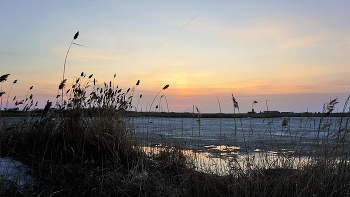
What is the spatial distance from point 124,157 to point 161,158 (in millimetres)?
1184

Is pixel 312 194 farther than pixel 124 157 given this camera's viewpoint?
No

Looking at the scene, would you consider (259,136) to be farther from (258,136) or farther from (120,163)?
(120,163)

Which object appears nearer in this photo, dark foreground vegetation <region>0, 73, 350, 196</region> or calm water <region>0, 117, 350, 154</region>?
dark foreground vegetation <region>0, 73, 350, 196</region>

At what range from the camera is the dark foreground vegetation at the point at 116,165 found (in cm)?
462

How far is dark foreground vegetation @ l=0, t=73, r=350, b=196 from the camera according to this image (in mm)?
4617

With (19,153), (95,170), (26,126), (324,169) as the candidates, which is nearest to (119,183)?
(95,170)

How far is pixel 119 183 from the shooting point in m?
4.95

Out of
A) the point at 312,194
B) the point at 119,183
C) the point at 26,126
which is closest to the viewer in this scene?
the point at 312,194

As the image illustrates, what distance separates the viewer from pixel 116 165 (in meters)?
5.36

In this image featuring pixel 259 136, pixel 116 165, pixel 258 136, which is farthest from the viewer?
pixel 258 136

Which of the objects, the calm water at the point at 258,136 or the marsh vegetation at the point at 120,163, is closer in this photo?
the marsh vegetation at the point at 120,163

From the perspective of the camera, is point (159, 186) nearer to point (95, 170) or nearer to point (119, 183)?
point (119, 183)

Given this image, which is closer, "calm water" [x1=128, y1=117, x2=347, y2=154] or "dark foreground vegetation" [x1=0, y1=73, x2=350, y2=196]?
"dark foreground vegetation" [x1=0, y1=73, x2=350, y2=196]

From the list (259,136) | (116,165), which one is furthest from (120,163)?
(259,136)
